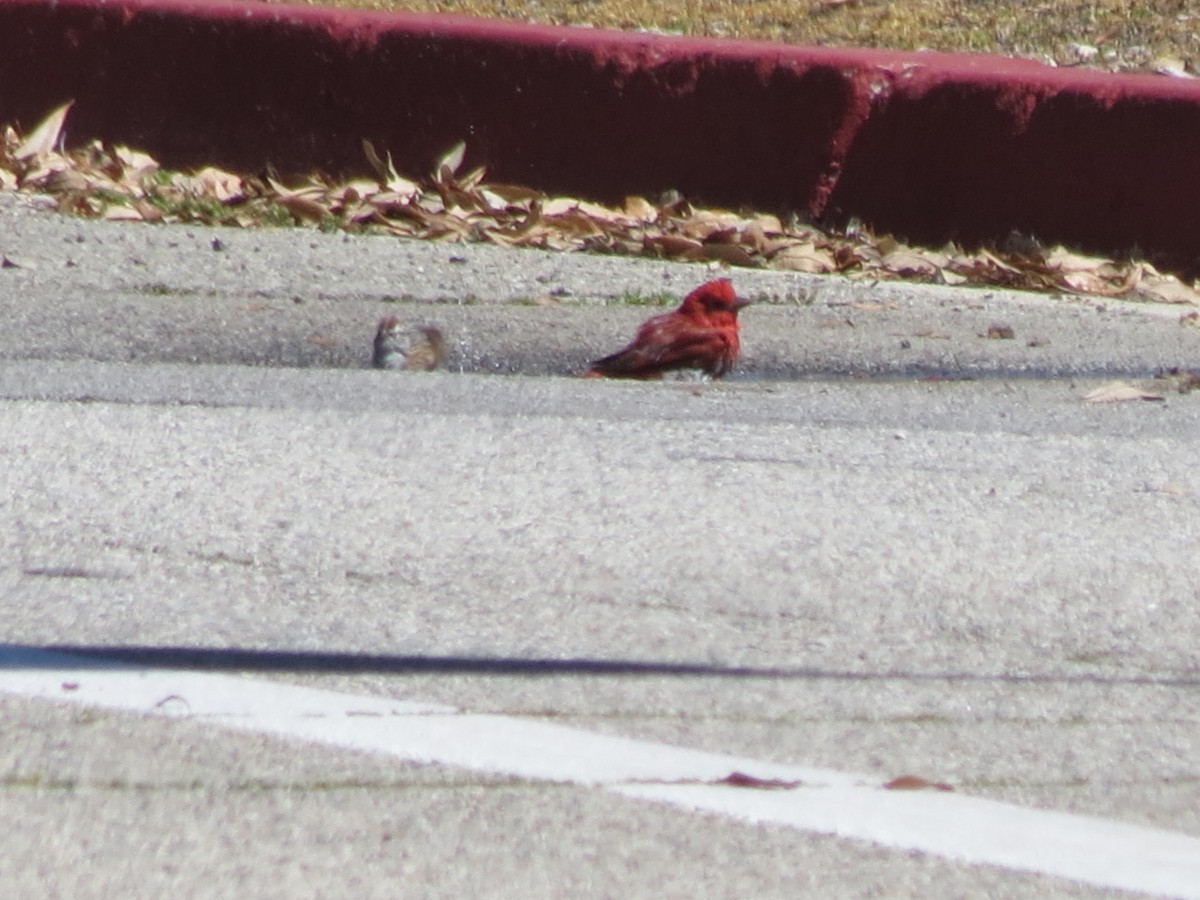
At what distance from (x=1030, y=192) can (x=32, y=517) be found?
6113mm

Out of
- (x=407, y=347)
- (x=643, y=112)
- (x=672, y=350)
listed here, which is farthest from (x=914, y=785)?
(x=643, y=112)

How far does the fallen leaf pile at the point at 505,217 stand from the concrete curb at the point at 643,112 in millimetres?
109

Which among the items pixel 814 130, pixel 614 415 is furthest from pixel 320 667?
pixel 814 130

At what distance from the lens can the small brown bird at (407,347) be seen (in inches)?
309

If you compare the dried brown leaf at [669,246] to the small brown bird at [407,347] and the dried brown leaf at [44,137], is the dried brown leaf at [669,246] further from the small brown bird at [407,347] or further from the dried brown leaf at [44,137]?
the dried brown leaf at [44,137]

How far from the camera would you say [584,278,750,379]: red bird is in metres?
7.90

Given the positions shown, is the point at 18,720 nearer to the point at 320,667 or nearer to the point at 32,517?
the point at 320,667

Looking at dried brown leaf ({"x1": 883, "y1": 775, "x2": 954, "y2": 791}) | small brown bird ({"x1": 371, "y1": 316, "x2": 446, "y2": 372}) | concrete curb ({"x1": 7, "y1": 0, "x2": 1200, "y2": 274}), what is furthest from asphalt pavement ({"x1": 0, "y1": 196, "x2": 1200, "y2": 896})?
concrete curb ({"x1": 7, "y1": 0, "x2": 1200, "y2": 274})

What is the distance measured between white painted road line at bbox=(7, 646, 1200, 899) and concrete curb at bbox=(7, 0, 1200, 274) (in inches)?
261

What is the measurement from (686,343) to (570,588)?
316 cm

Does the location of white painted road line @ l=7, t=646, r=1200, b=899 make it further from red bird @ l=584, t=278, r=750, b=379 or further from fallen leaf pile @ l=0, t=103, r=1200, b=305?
fallen leaf pile @ l=0, t=103, r=1200, b=305

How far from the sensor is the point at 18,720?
3.83 metres

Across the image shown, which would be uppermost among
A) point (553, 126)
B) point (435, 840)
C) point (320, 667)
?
point (435, 840)

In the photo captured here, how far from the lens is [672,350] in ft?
25.9
